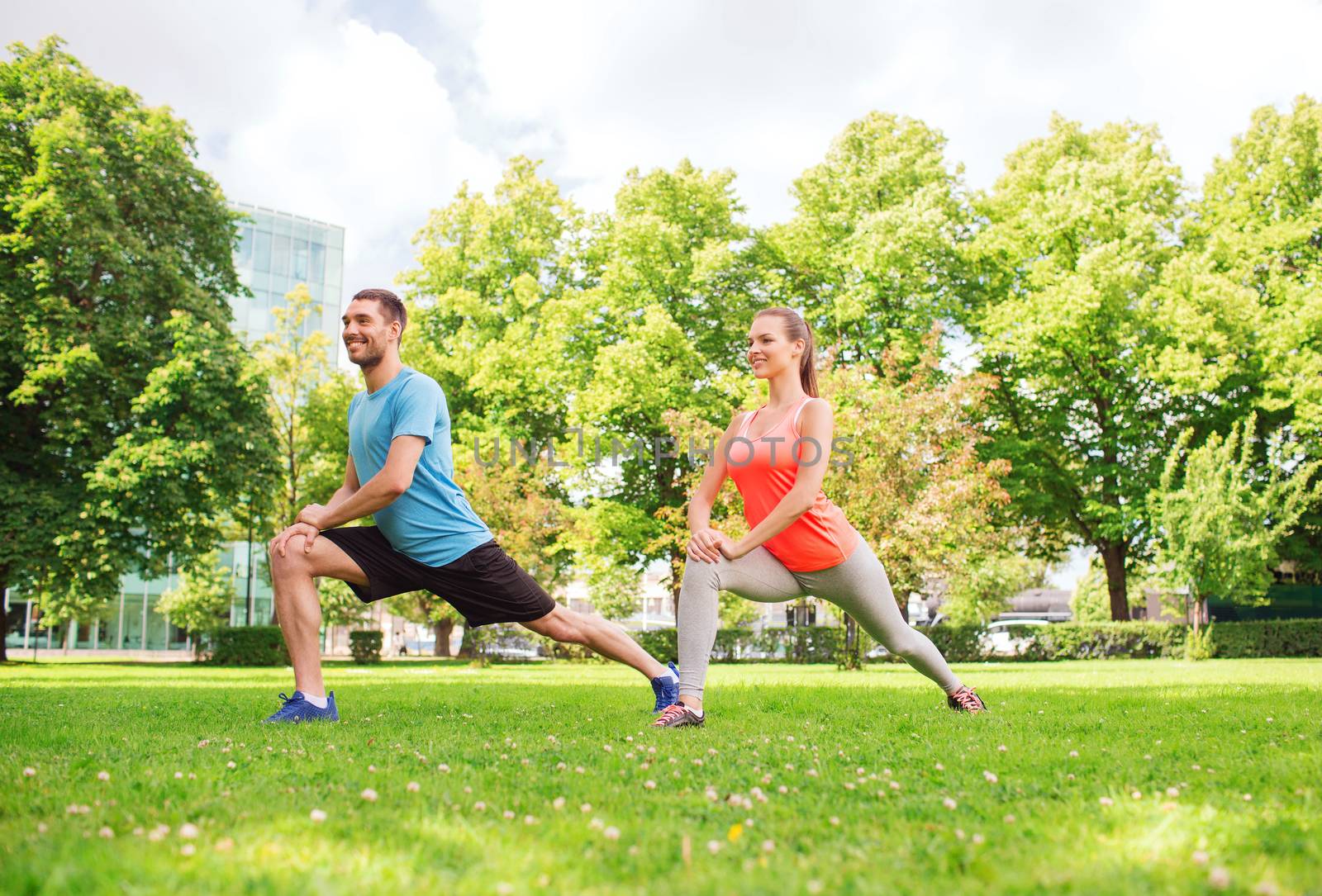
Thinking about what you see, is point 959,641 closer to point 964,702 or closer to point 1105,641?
point 1105,641

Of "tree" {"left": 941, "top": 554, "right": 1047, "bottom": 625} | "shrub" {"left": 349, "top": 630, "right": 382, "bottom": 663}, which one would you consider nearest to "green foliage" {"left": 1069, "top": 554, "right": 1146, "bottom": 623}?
"tree" {"left": 941, "top": 554, "right": 1047, "bottom": 625}

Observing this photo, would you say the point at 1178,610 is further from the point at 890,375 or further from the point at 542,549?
the point at 542,549

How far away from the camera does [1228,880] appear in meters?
2.07

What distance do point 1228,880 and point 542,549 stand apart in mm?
23384

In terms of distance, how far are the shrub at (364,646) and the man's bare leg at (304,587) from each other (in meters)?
29.3

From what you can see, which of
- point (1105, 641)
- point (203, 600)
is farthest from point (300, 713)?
point (203, 600)

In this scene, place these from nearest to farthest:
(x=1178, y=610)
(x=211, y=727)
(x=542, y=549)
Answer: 1. (x=211, y=727)
2. (x=542, y=549)
3. (x=1178, y=610)

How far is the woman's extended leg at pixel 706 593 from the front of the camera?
17.4 feet

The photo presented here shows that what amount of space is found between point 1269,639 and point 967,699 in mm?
24197

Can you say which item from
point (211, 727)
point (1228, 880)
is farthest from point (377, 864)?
point (211, 727)

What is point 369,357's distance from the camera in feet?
18.8

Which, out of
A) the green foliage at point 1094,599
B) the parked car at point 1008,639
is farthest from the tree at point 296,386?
the green foliage at point 1094,599

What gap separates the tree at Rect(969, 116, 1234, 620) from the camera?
26.6 m

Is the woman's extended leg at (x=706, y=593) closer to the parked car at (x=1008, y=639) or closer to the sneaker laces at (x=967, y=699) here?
the sneaker laces at (x=967, y=699)
